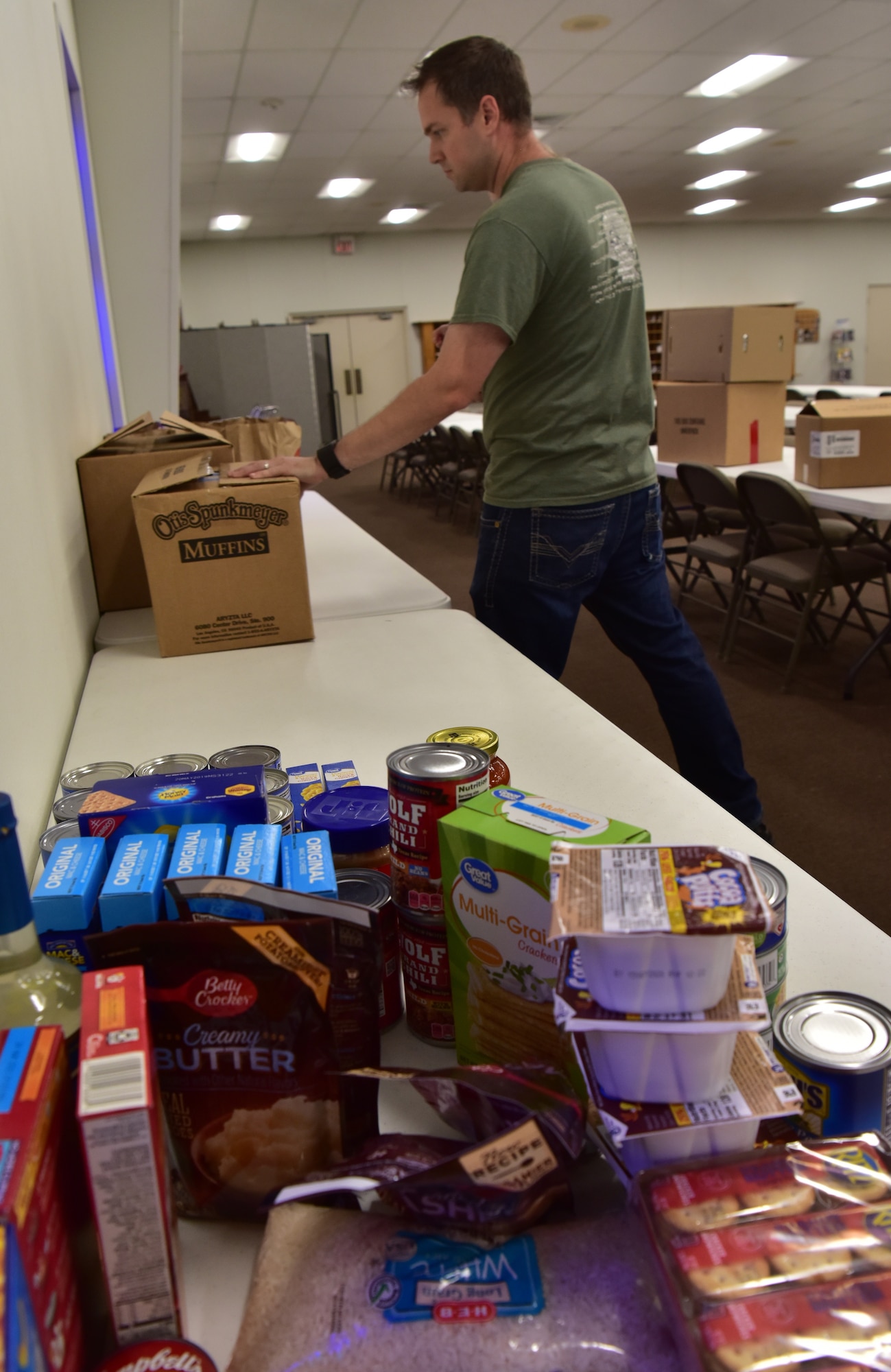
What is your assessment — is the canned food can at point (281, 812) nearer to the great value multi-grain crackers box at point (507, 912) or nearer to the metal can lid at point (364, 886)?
the metal can lid at point (364, 886)

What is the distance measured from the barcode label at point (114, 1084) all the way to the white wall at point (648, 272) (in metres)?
13.5

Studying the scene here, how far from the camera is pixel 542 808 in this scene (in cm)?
63

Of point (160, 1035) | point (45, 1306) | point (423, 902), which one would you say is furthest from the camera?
point (423, 902)

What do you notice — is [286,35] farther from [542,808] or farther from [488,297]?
[542,808]

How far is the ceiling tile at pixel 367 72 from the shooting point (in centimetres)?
572

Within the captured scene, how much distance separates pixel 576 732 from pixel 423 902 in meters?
0.57

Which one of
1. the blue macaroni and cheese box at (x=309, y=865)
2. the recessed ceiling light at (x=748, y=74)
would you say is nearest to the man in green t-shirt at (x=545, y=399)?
the blue macaroni and cheese box at (x=309, y=865)

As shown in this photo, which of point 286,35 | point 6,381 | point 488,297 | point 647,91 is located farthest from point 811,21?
point 6,381

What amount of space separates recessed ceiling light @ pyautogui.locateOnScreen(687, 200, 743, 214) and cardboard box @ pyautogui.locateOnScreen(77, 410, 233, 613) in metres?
11.8

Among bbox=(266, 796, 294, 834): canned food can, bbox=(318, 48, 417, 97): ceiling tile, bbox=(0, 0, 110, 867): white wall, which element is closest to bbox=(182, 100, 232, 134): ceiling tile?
bbox=(318, 48, 417, 97): ceiling tile

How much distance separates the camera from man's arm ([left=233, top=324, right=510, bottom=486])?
167 centimetres

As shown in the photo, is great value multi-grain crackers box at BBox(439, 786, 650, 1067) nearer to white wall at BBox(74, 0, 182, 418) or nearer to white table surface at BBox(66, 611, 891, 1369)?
white table surface at BBox(66, 611, 891, 1369)

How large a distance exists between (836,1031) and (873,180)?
12.9m

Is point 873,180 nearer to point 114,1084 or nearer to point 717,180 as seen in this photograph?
point 717,180
